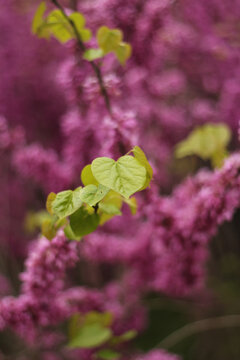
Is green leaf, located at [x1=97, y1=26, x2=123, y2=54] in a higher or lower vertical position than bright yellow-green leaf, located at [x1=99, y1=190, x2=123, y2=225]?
higher

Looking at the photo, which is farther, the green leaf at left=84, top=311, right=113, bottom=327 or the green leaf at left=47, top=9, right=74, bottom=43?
the green leaf at left=84, top=311, right=113, bottom=327

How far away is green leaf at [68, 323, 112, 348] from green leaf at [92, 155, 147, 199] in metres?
0.65

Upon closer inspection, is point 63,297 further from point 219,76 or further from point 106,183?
point 219,76

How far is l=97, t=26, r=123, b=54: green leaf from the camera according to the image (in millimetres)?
978

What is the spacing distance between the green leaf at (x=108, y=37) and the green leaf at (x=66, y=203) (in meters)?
0.45

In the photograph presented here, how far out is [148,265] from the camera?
1.64 metres

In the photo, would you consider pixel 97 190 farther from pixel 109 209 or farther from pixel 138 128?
pixel 138 128

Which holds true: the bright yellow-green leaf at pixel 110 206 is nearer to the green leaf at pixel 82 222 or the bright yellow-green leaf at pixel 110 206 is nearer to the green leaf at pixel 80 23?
the green leaf at pixel 82 222

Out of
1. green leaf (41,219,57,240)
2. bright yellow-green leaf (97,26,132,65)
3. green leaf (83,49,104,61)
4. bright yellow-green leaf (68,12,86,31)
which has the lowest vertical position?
green leaf (41,219,57,240)

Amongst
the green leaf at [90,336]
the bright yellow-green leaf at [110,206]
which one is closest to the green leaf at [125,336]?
the green leaf at [90,336]

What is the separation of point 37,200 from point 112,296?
2.85ft

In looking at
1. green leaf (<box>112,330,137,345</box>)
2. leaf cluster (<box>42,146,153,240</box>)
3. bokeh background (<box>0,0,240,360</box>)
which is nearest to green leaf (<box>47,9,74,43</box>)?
bokeh background (<box>0,0,240,360</box>)

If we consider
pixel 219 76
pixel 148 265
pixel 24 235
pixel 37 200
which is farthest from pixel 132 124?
pixel 24 235

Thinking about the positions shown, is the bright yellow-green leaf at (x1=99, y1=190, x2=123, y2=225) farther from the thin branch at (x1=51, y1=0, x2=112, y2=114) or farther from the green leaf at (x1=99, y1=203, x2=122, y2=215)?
the thin branch at (x1=51, y1=0, x2=112, y2=114)
